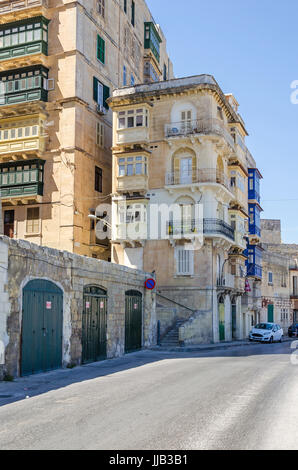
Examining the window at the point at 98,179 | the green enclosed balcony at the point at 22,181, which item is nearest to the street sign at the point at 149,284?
the green enclosed balcony at the point at 22,181

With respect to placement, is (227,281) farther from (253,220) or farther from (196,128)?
(253,220)

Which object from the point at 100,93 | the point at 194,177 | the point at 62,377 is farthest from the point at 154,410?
the point at 100,93

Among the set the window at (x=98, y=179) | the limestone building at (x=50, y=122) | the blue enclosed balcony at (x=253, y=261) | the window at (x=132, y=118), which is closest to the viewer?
the limestone building at (x=50, y=122)

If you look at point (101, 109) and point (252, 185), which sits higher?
point (101, 109)

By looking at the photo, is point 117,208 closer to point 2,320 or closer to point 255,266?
point 255,266

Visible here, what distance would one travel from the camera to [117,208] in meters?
37.4

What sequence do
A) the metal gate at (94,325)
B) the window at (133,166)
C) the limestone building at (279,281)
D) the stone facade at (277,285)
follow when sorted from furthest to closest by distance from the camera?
the limestone building at (279,281) → the stone facade at (277,285) → the window at (133,166) → the metal gate at (94,325)

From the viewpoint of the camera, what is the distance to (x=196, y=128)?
36312 millimetres

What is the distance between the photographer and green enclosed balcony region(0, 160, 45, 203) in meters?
36.2

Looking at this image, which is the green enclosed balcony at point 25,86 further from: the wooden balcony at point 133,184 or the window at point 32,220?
the wooden balcony at point 133,184

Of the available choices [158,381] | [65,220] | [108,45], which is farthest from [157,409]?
[108,45]

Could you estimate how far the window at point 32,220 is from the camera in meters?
36.8

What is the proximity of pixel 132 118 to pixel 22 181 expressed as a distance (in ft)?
29.3

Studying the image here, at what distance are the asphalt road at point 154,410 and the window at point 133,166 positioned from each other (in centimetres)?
2113
